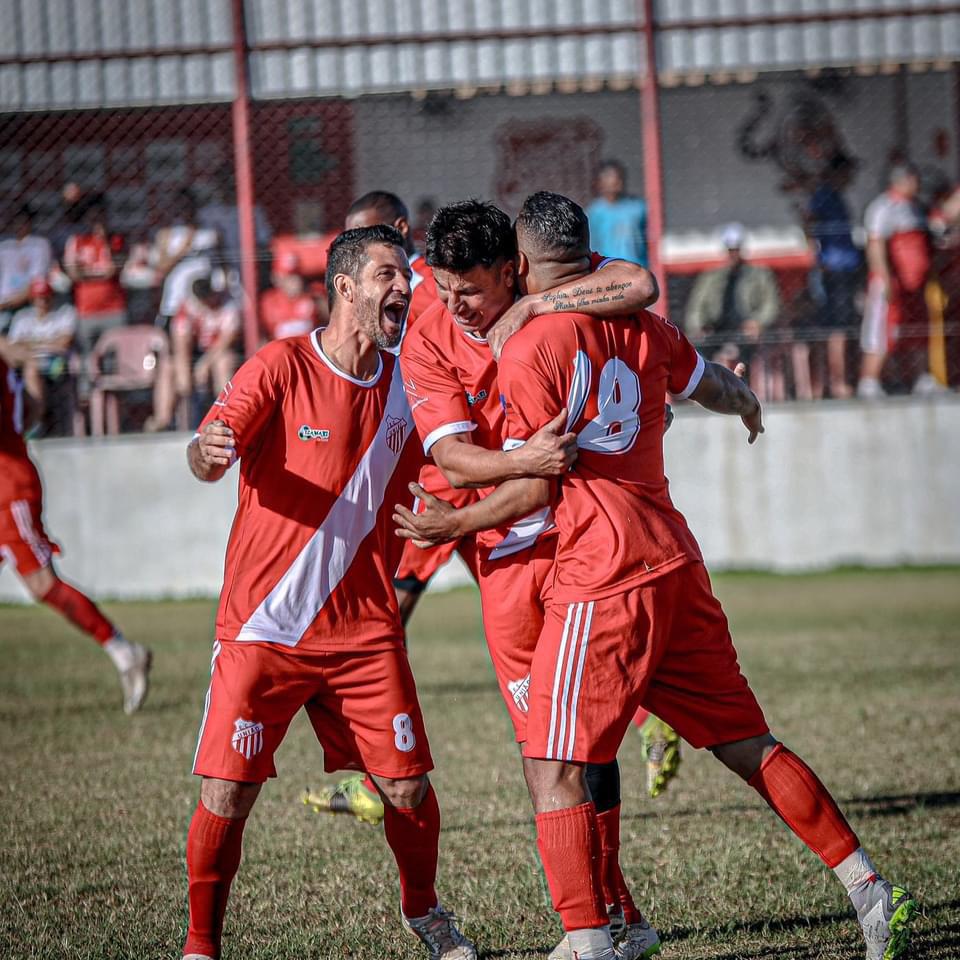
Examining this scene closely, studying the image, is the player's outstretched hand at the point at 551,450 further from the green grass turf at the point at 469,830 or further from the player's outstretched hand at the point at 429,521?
the green grass turf at the point at 469,830

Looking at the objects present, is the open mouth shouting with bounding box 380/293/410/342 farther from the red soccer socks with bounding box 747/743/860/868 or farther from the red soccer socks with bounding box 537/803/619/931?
the red soccer socks with bounding box 747/743/860/868

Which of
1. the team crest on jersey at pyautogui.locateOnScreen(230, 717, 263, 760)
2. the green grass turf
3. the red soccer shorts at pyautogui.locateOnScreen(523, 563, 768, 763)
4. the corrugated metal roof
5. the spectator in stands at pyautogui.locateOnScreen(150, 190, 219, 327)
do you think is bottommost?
the green grass turf

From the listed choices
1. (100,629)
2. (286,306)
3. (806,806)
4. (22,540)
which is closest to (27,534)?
(22,540)

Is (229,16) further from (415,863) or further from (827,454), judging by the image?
(415,863)

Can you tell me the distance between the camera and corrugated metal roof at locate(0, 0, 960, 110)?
14.0m

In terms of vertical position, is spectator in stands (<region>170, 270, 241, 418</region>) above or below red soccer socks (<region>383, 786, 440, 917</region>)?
above

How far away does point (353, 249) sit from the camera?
4277 millimetres

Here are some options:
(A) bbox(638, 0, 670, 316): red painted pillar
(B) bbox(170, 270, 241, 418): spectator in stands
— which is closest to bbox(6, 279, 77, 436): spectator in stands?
(B) bbox(170, 270, 241, 418): spectator in stands

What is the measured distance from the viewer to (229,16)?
45.8ft

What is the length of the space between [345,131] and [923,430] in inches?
262

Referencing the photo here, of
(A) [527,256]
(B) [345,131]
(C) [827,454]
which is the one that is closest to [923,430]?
(C) [827,454]

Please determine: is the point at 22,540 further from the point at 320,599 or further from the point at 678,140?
the point at 678,140

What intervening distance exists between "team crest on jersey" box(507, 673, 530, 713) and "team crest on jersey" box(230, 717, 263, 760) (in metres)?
0.80

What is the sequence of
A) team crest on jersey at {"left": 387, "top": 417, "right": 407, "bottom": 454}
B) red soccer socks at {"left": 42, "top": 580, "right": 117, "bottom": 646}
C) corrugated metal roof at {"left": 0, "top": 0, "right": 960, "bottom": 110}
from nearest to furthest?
team crest on jersey at {"left": 387, "top": 417, "right": 407, "bottom": 454} < red soccer socks at {"left": 42, "top": 580, "right": 117, "bottom": 646} < corrugated metal roof at {"left": 0, "top": 0, "right": 960, "bottom": 110}
